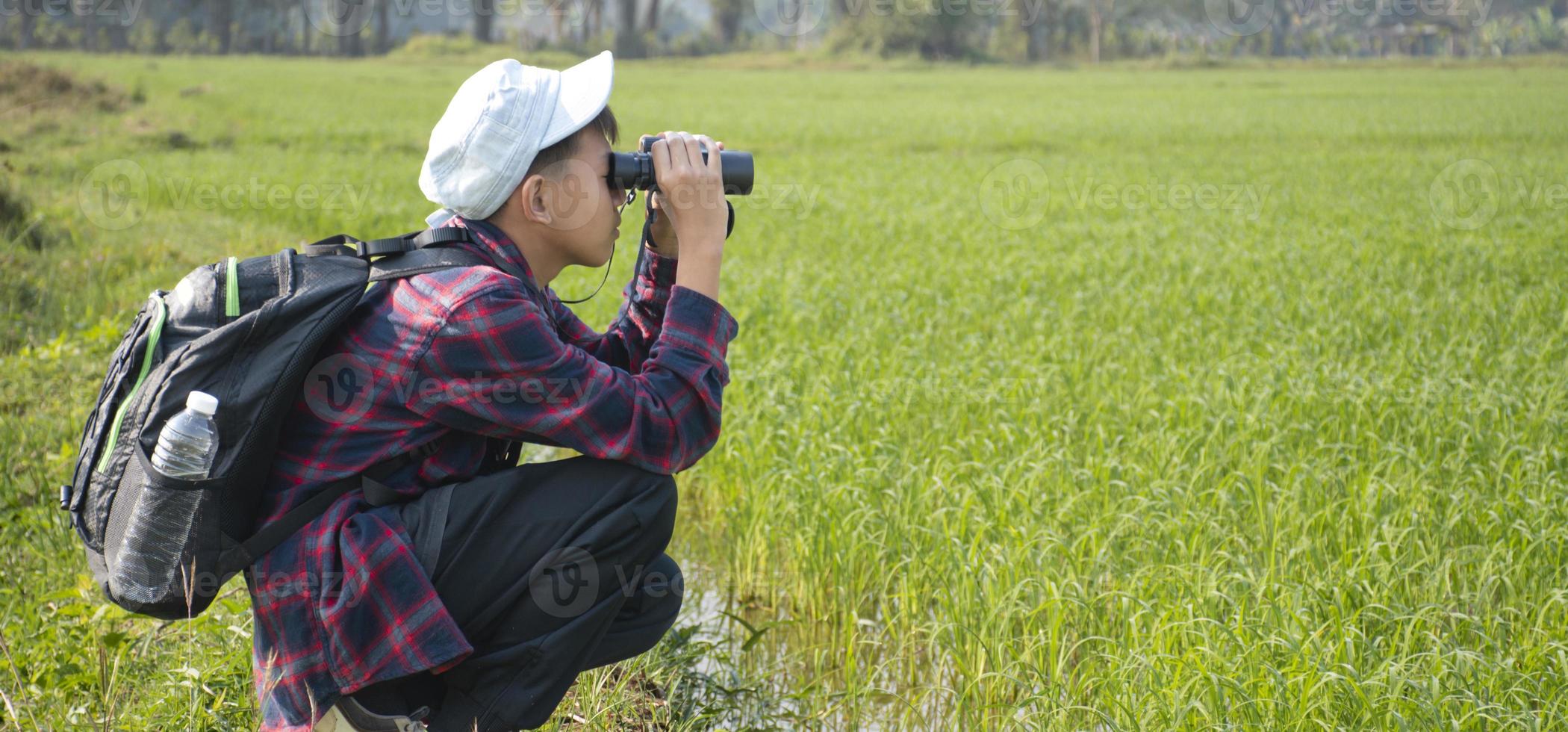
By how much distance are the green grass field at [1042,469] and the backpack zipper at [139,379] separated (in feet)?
1.69

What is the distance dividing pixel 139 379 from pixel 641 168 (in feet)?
2.60

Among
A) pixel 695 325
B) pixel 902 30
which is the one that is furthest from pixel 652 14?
pixel 695 325

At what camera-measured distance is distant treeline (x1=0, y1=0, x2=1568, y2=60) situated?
4981cm

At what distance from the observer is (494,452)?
6.63ft

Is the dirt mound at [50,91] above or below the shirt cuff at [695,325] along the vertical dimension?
above

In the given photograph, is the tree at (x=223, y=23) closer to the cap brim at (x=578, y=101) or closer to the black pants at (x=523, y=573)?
the cap brim at (x=578, y=101)

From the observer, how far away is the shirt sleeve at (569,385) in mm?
1724

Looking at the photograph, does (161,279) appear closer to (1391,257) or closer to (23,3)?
(1391,257)

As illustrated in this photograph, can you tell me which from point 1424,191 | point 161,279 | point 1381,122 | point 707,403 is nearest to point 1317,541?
point 707,403

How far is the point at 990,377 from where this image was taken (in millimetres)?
4840

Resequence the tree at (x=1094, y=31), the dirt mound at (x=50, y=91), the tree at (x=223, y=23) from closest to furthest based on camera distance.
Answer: the dirt mound at (x=50, y=91) < the tree at (x=1094, y=31) < the tree at (x=223, y=23)

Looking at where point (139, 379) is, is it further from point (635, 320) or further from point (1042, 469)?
point (1042, 469)

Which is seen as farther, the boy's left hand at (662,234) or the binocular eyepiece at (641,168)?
the boy's left hand at (662,234)

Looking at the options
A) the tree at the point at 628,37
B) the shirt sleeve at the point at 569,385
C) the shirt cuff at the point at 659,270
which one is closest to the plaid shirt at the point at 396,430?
the shirt sleeve at the point at 569,385
